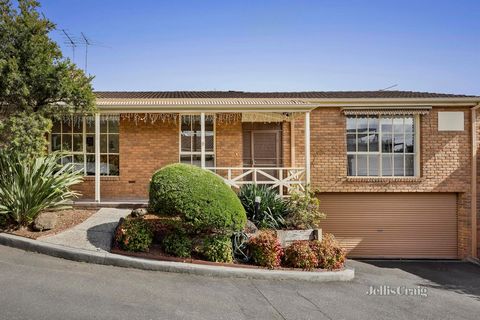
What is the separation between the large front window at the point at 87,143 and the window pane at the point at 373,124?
27.0ft

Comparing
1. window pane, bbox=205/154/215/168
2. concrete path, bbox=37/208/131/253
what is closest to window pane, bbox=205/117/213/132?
window pane, bbox=205/154/215/168

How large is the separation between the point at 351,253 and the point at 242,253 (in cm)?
621

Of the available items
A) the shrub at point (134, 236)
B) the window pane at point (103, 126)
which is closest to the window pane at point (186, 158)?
the window pane at point (103, 126)

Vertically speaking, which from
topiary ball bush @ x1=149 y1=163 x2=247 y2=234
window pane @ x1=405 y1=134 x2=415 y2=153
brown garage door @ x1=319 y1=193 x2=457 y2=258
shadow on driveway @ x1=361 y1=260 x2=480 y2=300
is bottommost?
shadow on driveway @ x1=361 y1=260 x2=480 y2=300

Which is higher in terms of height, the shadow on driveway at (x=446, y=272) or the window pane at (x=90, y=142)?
the window pane at (x=90, y=142)

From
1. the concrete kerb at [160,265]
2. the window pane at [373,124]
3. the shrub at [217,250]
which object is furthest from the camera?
the window pane at [373,124]

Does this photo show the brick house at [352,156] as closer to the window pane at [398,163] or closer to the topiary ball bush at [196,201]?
the window pane at [398,163]

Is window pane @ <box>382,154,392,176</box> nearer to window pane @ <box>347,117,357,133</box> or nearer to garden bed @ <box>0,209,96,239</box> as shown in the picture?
window pane @ <box>347,117,357,133</box>

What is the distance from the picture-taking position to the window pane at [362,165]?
12406 millimetres

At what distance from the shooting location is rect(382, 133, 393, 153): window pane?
40.7 feet

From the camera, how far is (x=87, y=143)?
476 inches

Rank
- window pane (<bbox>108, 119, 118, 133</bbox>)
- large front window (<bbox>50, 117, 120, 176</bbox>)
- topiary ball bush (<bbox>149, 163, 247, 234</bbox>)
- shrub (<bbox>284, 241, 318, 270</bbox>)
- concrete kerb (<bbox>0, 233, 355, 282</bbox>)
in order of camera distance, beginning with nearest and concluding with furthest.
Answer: concrete kerb (<bbox>0, 233, 355, 282</bbox>) → topiary ball bush (<bbox>149, 163, 247, 234</bbox>) → shrub (<bbox>284, 241, 318, 270</bbox>) → large front window (<bbox>50, 117, 120, 176</bbox>) → window pane (<bbox>108, 119, 118, 133</bbox>)

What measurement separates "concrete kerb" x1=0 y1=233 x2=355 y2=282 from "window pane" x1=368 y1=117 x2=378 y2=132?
6453 millimetres

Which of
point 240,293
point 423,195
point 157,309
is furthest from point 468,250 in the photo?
point 157,309
